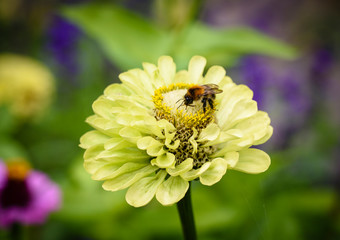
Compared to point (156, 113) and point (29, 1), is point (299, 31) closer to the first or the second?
point (29, 1)

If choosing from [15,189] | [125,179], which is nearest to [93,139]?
[125,179]

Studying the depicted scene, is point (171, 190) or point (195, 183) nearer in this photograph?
point (171, 190)

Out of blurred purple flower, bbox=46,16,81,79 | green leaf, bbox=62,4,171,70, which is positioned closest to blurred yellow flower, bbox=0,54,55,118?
blurred purple flower, bbox=46,16,81,79

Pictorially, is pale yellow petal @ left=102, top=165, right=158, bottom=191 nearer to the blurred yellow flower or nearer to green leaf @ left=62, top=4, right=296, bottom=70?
green leaf @ left=62, top=4, right=296, bottom=70

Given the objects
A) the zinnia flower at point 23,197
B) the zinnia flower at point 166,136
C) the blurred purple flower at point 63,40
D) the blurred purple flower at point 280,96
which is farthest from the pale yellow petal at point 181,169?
the blurred purple flower at point 63,40

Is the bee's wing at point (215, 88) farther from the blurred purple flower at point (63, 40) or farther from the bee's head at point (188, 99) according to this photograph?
the blurred purple flower at point (63, 40)

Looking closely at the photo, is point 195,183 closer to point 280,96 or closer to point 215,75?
point 280,96
